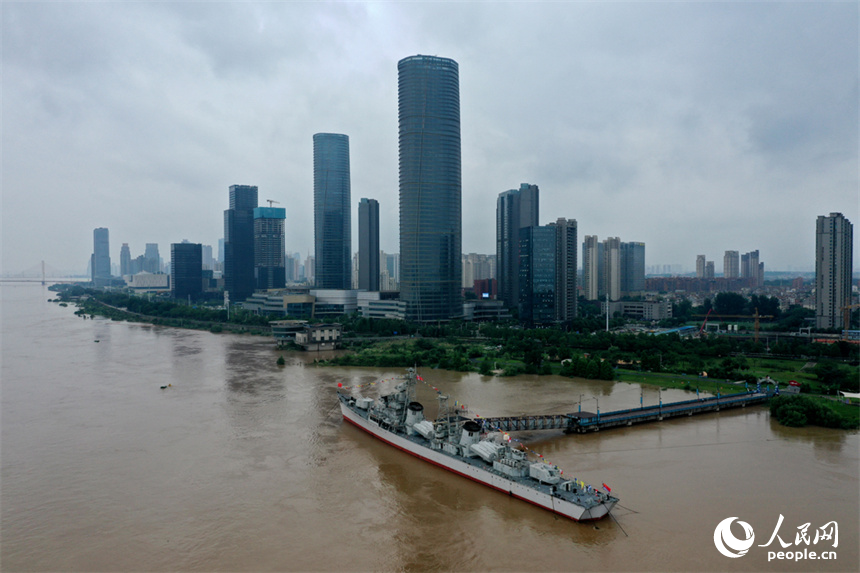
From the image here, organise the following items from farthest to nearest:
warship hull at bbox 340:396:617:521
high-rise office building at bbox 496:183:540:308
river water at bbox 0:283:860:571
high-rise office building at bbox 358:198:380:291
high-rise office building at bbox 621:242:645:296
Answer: high-rise office building at bbox 621:242:645:296 → high-rise office building at bbox 358:198:380:291 → high-rise office building at bbox 496:183:540:308 → warship hull at bbox 340:396:617:521 → river water at bbox 0:283:860:571

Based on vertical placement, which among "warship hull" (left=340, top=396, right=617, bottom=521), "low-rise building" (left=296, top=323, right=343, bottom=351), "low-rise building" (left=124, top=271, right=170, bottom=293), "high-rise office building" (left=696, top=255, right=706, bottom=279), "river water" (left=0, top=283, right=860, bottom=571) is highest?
"high-rise office building" (left=696, top=255, right=706, bottom=279)

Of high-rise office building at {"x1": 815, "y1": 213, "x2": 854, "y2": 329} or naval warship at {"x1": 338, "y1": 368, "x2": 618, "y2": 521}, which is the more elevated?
high-rise office building at {"x1": 815, "y1": 213, "x2": 854, "y2": 329}

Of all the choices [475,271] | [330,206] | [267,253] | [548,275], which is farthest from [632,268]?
[267,253]

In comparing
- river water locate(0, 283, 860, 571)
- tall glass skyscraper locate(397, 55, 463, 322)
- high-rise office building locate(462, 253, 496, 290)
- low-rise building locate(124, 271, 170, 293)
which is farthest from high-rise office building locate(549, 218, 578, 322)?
low-rise building locate(124, 271, 170, 293)

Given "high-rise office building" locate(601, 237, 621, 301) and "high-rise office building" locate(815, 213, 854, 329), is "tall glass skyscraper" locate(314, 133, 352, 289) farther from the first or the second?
"high-rise office building" locate(815, 213, 854, 329)

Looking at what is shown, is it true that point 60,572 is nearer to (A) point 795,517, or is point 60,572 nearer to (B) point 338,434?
(B) point 338,434

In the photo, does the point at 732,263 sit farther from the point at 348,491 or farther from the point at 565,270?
the point at 348,491

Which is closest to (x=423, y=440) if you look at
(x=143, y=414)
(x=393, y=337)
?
(x=143, y=414)
